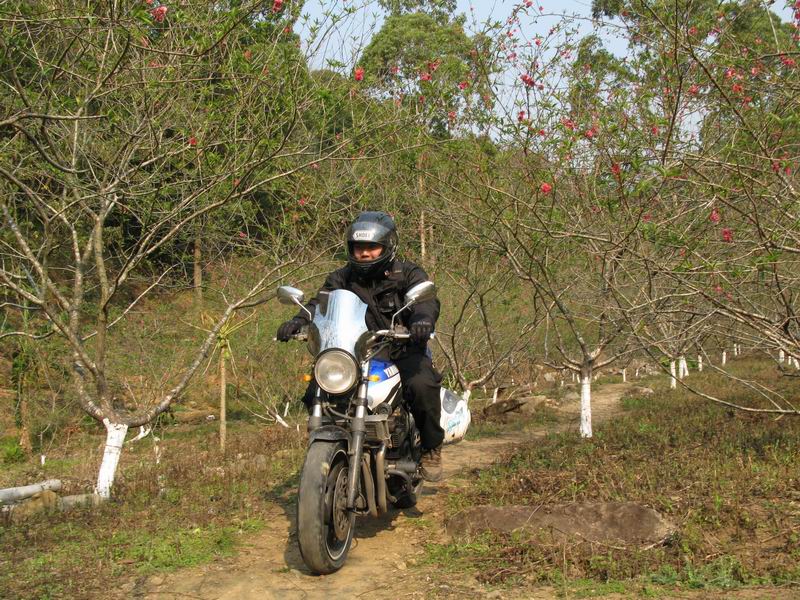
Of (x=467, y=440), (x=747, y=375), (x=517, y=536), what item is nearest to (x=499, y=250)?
(x=467, y=440)

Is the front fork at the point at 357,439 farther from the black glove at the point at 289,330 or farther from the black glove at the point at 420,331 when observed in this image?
the black glove at the point at 289,330

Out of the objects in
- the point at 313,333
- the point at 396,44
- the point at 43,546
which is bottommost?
the point at 43,546

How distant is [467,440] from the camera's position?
10.7 metres

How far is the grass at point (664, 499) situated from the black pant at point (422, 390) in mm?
819

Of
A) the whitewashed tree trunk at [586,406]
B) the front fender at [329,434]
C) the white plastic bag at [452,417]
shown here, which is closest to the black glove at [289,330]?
the front fender at [329,434]

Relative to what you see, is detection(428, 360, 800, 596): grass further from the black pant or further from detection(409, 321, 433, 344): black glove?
detection(409, 321, 433, 344): black glove

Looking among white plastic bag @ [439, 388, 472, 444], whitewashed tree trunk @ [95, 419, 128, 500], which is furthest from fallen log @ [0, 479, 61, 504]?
white plastic bag @ [439, 388, 472, 444]

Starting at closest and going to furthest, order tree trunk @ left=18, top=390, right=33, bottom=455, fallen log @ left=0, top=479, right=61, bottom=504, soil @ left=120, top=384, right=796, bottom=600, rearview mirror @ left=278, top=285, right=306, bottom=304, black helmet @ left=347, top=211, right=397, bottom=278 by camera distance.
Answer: soil @ left=120, top=384, right=796, bottom=600 → rearview mirror @ left=278, top=285, right=306, bottom=304 → black helmet @ left=347, top=211, right=397, bottom=278 → fallen log @ left=0, top=479, right=61, bottom=504 → tree trunk @ left=18, top=390, right=33, bottom=455

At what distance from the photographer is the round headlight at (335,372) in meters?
4.89

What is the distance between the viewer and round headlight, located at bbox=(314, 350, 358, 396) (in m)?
4.89

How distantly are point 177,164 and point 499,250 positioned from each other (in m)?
4.43

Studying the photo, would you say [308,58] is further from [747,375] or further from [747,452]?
[747,375]

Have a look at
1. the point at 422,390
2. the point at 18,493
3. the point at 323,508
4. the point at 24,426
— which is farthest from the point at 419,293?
the point at 24,426

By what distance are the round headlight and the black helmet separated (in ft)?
2.92
